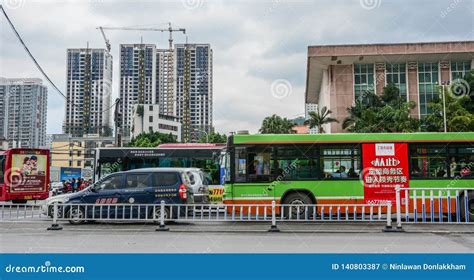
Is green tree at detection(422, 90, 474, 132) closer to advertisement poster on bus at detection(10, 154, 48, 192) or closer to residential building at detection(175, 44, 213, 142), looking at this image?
advertisement poster on bus at detection(10, 154, 48, 192)

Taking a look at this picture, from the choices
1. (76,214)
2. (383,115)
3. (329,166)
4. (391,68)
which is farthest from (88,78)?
(329,166)

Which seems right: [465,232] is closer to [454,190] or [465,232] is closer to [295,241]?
[454,190]

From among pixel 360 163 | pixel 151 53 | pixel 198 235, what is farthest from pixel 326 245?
pixel 151 53

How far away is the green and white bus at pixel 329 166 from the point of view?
558 inches

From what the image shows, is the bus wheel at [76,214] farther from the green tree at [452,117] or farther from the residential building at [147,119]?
the residential building at [147,119]

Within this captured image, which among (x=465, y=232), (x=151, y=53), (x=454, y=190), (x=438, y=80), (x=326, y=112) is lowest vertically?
(x=465, y=232)

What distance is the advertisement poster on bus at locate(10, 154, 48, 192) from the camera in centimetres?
2436

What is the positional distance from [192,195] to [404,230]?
6.28 meters

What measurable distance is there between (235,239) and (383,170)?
254 inches

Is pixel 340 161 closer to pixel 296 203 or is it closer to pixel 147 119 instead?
pixel 296 203

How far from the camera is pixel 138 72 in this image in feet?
334

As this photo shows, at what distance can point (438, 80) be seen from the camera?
5462cm

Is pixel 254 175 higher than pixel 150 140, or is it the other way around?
pixel 150 140

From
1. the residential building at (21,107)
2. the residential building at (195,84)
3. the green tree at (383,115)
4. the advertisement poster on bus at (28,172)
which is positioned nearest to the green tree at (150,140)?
the residential building at (195,84)
